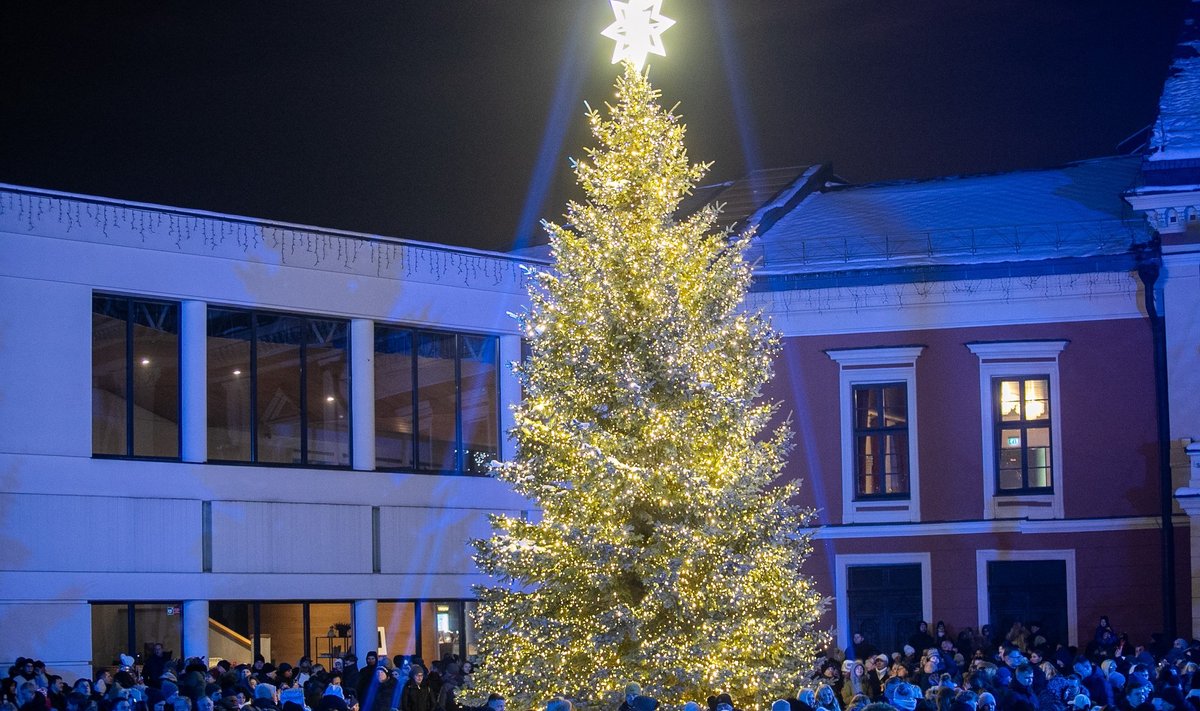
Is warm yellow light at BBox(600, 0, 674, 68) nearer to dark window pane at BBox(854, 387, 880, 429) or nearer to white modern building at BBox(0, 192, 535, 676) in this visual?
white modern building at BBox(0, 192, 535, 676)

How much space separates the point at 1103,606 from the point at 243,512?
15.2 metres

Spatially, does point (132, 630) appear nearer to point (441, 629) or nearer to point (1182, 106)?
point (441, 629)

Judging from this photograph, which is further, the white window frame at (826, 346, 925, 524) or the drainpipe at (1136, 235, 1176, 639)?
the white window frame at (826, 346, 925, 524)

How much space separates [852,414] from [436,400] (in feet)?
26.1

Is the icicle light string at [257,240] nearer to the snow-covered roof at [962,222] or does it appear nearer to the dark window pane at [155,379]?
the dark window pane at [155,379]

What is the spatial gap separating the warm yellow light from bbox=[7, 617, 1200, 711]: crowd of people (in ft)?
27.0

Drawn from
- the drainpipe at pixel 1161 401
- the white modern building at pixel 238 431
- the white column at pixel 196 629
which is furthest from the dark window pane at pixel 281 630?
the drainpipe at pixel 1161 401

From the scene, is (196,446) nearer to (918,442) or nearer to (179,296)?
(179,296)

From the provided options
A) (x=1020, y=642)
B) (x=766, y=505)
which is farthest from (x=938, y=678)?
(x=1020, y=642)

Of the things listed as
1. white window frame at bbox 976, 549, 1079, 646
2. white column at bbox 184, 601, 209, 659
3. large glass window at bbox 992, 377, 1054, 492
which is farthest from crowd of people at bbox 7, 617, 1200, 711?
large glass window at bbox 992, 377, 1054, 492

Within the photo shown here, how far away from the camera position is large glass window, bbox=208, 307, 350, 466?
101 feet

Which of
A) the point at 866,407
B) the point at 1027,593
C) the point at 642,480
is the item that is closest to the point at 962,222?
the point at 866,407

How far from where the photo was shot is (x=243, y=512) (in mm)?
30406

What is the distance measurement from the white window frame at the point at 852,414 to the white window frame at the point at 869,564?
0.64 m
